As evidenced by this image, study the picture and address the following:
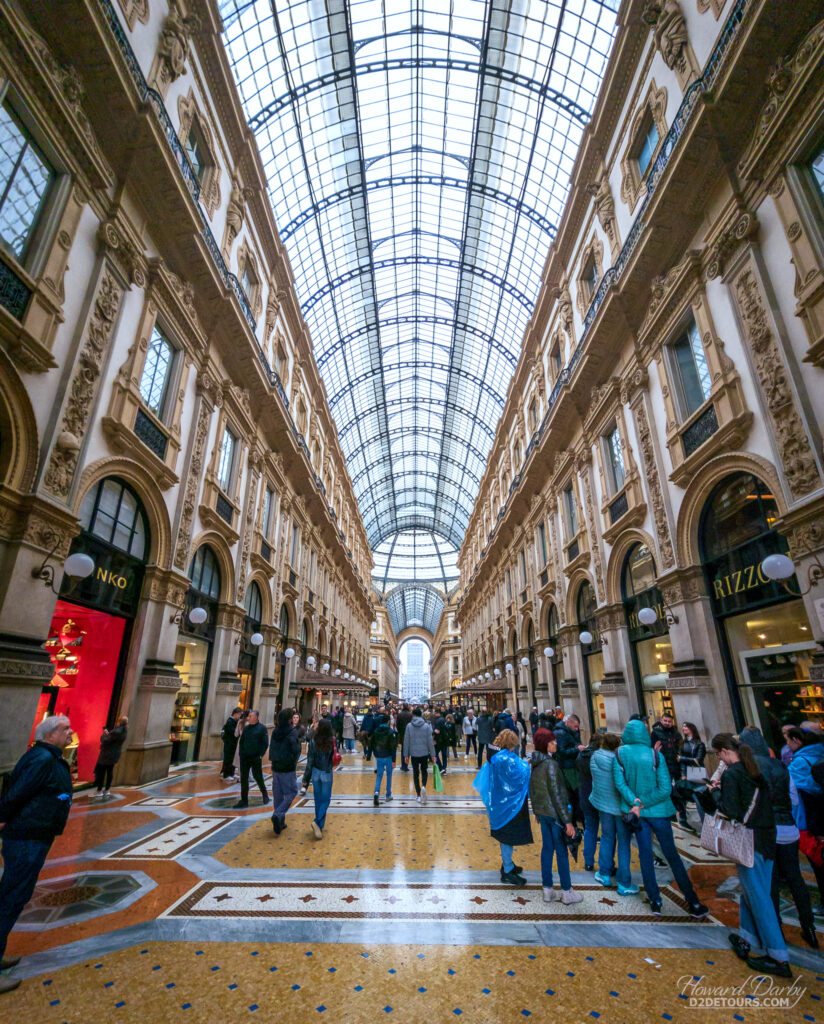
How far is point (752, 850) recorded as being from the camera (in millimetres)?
3338

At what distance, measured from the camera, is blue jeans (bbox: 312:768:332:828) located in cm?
644

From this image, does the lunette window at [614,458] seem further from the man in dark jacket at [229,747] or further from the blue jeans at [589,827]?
the man in dark jacket at [229,747]

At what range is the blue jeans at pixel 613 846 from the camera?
15.1 ft

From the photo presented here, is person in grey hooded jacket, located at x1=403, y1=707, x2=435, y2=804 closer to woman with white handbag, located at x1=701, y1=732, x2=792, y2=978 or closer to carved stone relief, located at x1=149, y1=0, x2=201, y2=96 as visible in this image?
woman with white handbag, located at x1=701, y1=732, x2=792, y2=978

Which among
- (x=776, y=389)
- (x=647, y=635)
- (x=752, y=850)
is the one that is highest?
(x=776, y=389)

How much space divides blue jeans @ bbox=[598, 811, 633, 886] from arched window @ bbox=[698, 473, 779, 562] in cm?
527

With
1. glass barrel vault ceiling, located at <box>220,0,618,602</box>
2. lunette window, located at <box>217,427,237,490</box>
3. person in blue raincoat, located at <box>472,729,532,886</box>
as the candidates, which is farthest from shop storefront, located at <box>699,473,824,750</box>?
glass barrel vault ceiling, located at <box>220,0,618,602</box>

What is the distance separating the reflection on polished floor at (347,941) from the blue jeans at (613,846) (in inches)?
8.9

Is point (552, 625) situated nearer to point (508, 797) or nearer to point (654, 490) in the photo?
point (654, 490)

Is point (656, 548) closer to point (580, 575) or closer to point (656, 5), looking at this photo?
point (580, 575)

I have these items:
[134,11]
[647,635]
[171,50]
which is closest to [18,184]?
[134,11]

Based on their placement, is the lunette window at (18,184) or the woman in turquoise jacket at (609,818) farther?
the lunette window at (18,184)

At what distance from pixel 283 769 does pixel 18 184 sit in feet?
29.0

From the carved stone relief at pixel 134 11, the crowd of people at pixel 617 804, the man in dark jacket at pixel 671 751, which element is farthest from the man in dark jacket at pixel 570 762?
the carved stone relief at pixel 134 11
